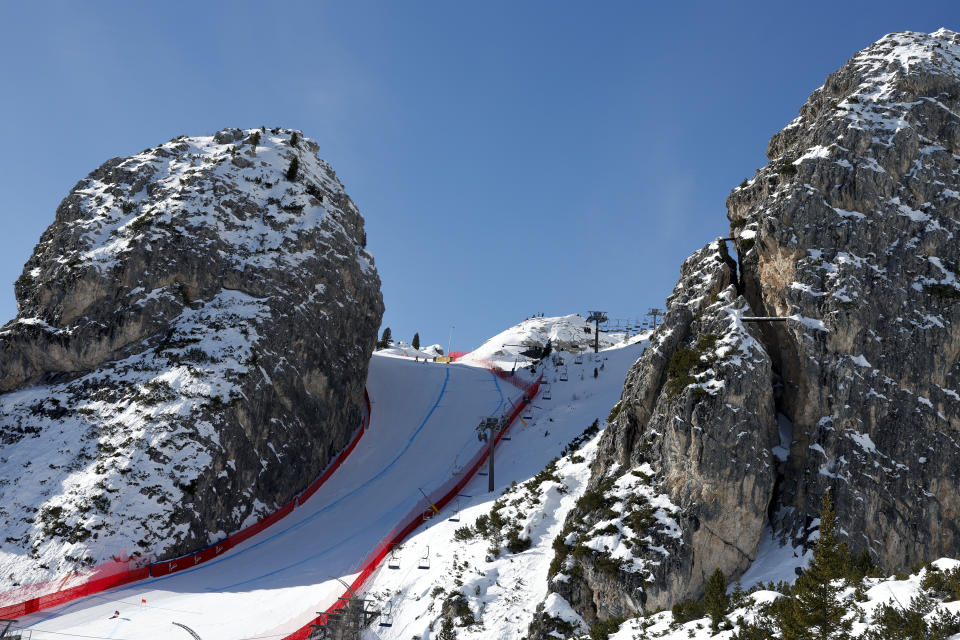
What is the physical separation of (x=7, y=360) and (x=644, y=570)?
140 ft

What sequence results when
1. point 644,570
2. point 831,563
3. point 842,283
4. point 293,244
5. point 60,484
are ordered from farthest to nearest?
point 293,244
point 60,484
point 842,283
point 644,570
point 831,563

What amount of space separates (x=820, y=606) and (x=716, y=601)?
3.67 meters

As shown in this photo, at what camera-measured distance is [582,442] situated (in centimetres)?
3875

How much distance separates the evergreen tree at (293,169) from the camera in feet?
181

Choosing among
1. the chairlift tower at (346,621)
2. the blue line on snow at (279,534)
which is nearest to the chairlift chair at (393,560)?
the chairlift tower at (346,621)

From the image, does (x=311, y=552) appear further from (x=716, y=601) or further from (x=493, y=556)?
(x=716, y=601)

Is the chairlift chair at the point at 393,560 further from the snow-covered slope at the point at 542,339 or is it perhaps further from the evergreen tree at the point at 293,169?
the snow-covered slope at the point at 542,339

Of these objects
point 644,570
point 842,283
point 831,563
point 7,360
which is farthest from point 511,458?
point 7,360

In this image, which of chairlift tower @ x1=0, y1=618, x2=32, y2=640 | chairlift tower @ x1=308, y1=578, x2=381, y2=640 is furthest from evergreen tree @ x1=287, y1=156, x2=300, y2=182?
chairlift tower @ x1=308, y1=578, x2=381, y2=640

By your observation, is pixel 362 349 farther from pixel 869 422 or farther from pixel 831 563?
pixel 831 563

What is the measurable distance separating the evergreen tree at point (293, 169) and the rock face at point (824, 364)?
36387 mm

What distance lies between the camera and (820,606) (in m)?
14.7

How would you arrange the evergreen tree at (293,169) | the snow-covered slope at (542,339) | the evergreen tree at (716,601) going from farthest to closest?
1. the snow-covered slope at (542,339)
2. the evergreen tree at (293,169)
3. the evergreen tree at (716,601)

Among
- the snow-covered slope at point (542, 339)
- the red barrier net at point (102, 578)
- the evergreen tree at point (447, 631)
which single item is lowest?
the evergreen tree at point (447, 631)
